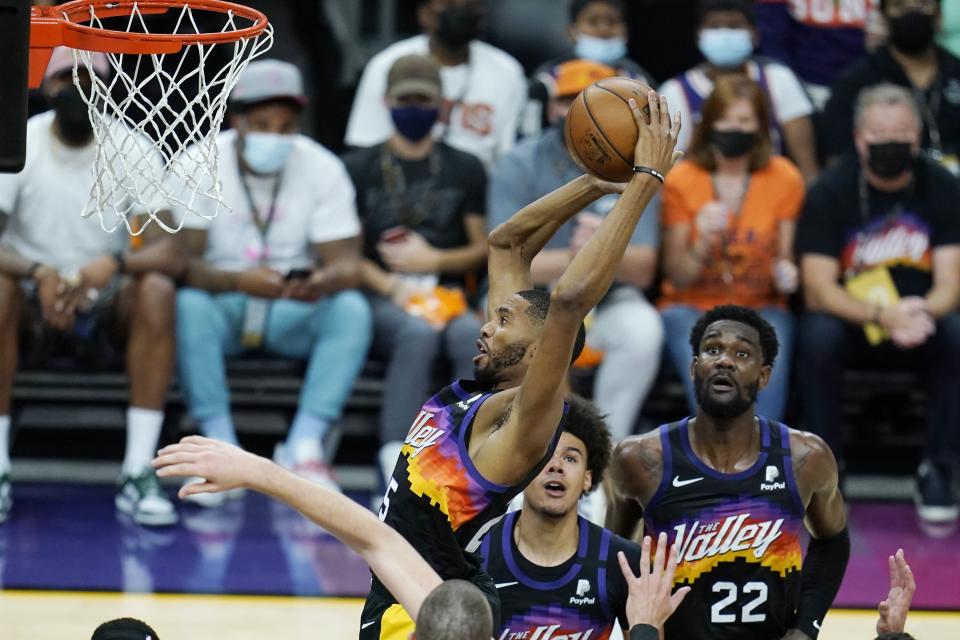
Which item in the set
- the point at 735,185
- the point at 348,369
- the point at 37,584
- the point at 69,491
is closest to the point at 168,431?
the point at 69,491

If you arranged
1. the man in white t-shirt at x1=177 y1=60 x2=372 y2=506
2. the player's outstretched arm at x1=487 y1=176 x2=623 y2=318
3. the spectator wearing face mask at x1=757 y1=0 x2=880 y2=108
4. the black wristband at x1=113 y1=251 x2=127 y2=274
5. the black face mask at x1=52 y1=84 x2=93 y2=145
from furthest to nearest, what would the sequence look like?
the spectator wearing face mask at x1=757 y1=0 x2=880 y2=108 → the man in white t-shirt at x1=177 y1=60 x2=372 y2=506 → the black wristband at x1=113 y1=251 x2=127 y2=274 → the black face mask at x1=52 y1=84 x2=93 y2=145 → the player's outstretched arm at x1=487 y1=176 x2=623 y2=318

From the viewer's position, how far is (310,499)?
3670 millimetres

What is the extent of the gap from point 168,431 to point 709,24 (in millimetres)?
3276

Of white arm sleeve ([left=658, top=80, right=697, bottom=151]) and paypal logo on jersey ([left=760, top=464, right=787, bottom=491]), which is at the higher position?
white arm sleeve ([left=658, top=80, right=697, bottom=151])

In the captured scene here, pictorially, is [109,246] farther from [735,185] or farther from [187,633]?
[735,185]

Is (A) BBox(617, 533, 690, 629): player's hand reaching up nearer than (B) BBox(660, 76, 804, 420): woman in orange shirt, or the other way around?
(A) BBox(617, 533, 690, 629): player's hand reaching up

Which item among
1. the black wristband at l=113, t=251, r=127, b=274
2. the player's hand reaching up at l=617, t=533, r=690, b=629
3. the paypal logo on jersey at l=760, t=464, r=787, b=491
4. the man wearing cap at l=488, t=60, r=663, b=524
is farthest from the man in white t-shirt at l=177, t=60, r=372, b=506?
the player's hand reaching up at l=617, t=533, r=690, b=629

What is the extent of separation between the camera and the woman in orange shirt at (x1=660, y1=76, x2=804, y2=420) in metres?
7.54

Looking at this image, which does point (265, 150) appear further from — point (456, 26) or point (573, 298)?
point (573, 298)

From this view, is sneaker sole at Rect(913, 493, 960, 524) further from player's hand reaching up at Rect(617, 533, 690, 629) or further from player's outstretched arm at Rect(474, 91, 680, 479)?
player's outstretched arm at Rect(474, 91, 680, 479)

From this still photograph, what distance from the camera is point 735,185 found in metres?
7.68

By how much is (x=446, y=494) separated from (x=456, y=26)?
440cm

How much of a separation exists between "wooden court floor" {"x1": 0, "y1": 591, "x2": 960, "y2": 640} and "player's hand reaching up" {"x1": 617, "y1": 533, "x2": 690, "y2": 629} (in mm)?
1365

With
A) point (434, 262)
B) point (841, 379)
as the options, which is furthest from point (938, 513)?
point (434, 262)
